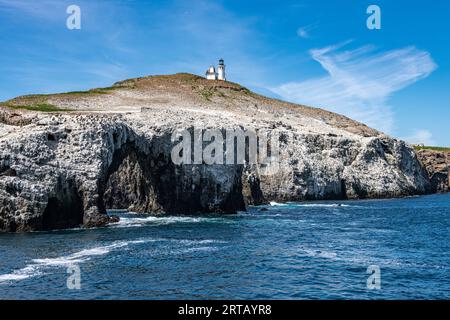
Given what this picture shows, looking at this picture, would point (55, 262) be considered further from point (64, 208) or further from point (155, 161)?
point (155, 161)

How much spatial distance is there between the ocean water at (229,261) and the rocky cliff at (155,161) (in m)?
6.04

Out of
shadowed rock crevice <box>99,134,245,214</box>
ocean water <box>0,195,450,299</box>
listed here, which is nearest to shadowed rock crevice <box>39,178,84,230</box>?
ocean water <box>0,195,450,299</box>

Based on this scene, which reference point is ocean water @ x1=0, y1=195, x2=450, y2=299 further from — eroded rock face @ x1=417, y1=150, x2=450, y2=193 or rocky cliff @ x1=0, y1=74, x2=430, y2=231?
eroded rock face @ x1=417, y1=150, x2=450, y2=193

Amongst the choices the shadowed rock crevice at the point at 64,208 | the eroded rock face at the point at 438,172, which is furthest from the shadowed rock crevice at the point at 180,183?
the eroded rock face at the point at 438,172

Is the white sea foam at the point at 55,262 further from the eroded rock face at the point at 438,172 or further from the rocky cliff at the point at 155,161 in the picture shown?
the eroded rock face at the point at 438,172

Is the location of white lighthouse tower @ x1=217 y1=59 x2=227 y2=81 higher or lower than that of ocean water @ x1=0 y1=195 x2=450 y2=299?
higher

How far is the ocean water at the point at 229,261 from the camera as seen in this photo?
2834cm

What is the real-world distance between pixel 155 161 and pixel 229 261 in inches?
1618

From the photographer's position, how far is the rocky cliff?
57000 millimetres

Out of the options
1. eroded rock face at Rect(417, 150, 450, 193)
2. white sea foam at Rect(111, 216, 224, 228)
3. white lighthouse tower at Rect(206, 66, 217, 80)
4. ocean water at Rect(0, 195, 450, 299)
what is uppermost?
white lighthouse tower at Rect(206, 66, 217, 80)

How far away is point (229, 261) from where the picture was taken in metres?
37.8

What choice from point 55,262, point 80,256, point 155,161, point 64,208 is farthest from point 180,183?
point 55,262

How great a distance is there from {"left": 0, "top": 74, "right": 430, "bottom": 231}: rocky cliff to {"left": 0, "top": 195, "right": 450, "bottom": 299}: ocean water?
19.8 ft

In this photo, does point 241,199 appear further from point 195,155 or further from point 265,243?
point 265,243
